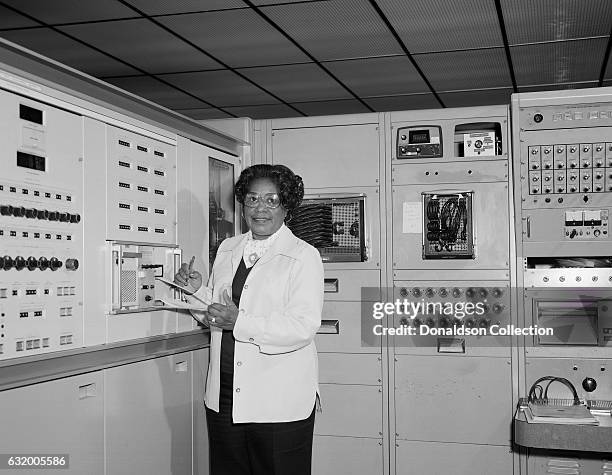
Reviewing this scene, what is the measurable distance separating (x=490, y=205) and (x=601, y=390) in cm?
101

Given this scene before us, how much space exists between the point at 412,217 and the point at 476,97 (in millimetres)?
3936

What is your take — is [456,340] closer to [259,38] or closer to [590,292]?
[590,292]

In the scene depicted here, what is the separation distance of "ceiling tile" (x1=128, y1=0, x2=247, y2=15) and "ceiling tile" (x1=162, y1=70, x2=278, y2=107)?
63.3 inches

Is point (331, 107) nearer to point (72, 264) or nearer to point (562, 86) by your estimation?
point (562, 86)

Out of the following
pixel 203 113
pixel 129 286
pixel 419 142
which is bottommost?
pixel 129 286

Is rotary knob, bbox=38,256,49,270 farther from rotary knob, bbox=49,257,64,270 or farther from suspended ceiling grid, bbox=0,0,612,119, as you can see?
suspended ceiling grid, bbox=0,0,612,119

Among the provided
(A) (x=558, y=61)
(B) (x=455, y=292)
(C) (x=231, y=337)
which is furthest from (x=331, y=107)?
(C) (x=231, y=337)

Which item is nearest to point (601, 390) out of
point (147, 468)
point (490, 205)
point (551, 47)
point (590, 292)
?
point (590, 292)

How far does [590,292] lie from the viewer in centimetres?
355

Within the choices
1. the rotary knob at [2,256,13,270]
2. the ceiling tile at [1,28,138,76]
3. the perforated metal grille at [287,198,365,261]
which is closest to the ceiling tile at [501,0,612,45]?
the perforated metal grille at [287,198,365,261]

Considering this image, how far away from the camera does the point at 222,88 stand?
22.4ft

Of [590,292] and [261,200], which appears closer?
[261,200]

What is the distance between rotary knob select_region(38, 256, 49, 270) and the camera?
7.86ft

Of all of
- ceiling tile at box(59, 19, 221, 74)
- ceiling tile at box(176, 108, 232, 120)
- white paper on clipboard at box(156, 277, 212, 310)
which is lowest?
white paper on clipboard at box(156, 277, 212, 310)
